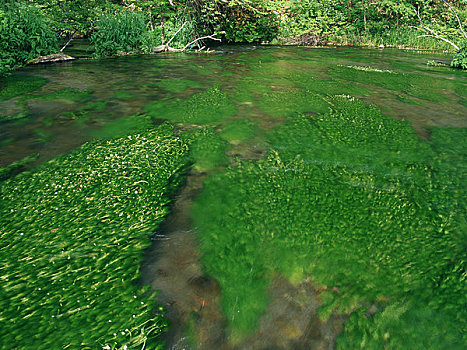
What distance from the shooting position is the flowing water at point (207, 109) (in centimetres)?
181

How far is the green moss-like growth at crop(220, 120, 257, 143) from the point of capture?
4.05 metres

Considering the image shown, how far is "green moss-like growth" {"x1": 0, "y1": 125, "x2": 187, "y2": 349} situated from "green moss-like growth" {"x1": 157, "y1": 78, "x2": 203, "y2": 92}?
10.7ft

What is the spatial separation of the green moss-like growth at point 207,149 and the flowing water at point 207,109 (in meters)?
0.07

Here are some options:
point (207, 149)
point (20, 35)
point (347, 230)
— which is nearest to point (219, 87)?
point (207, 149)

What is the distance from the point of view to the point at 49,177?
294 centimetres

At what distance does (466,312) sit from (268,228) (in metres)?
→ 1.23

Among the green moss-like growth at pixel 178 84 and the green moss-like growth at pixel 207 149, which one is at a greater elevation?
Result: the green moss-like growth at pixel 178 84

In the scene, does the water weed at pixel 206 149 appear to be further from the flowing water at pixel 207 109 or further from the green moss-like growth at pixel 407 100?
the green moss-like growth at pixel 407 100

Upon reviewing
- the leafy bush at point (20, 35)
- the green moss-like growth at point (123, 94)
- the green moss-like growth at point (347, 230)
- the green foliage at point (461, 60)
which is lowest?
the green moss-like growth at point (347, 230)

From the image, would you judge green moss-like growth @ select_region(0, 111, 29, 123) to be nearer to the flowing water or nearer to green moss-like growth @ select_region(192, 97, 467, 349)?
the flowing water

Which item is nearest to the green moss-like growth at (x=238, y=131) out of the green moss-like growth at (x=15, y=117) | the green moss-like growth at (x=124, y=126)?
the green moss-like growth at (x=124, y=126)

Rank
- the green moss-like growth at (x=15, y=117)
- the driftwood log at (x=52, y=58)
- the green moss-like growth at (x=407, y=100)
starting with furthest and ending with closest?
the driftwood log at (x=52, y=58), the green moss-like growth at (x=407, y=100), the green moss-like growth at (x=15, y=117)

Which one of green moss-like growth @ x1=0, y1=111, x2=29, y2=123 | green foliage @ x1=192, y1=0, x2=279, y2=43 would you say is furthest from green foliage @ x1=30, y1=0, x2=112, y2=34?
green moss-like growth @ x1=0, y1=111, x2=29, y2=123

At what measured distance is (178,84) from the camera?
265 inches
